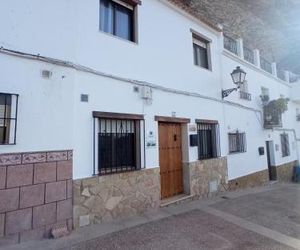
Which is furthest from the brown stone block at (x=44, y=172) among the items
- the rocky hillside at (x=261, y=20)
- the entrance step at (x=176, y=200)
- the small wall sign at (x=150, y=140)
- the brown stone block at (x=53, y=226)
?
the rocky hillside at (x=261, y=20)

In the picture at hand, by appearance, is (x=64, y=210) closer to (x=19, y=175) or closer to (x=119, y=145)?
(x=19, y=175)

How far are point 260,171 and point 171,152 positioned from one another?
7048 millimetres

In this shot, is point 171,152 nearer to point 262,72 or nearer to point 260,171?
point 260,171

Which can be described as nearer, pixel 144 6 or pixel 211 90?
pixel 144 6

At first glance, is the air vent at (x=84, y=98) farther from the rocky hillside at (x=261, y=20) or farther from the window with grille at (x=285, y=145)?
the window with grille at (x=285, y=145)

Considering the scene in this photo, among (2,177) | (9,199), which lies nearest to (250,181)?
(9,199)

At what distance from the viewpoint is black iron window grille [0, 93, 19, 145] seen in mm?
4211

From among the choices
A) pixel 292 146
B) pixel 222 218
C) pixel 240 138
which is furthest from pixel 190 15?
pixel 292 146

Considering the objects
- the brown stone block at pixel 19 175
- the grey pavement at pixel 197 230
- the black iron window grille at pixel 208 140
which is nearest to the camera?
the brown stone block at pixel 19 175

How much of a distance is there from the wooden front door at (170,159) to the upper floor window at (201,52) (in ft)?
9.80

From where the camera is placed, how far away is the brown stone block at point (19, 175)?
4168mm

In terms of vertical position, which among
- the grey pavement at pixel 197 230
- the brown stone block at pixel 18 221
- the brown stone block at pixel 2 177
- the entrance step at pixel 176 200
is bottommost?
the grey pavement at pixel 197 230

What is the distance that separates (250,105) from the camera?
12.3 m

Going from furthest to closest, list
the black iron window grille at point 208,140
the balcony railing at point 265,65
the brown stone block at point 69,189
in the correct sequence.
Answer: the balcony railing at point 265,65
the black iron window grille at point 208,140
the brown stone block at point 69,189
